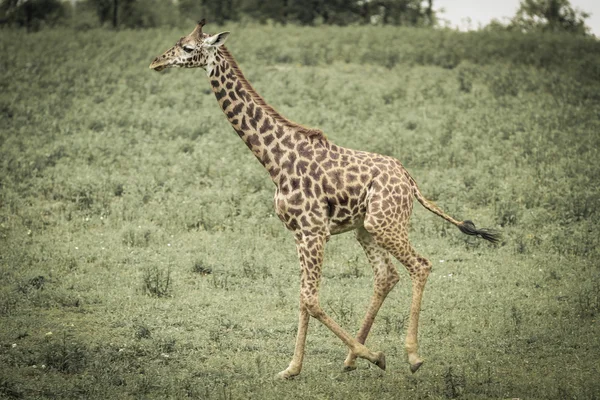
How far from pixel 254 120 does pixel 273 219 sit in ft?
19.6

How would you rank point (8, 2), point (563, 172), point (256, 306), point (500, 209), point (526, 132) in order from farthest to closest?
1. point (8, 2)
2. point (526, 132)
3. point (563, 172)
4. point (500, 209)
5. point (256, 306)

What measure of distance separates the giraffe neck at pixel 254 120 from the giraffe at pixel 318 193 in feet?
0.04

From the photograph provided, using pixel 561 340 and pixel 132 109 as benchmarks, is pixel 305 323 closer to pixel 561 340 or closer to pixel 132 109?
pixel 561 340

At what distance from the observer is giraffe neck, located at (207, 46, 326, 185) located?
27.8ft

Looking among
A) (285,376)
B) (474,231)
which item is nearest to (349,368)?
(285,376)

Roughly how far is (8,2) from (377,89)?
70.6ft

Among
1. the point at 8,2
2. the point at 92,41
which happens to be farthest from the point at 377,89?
the point at 8,2

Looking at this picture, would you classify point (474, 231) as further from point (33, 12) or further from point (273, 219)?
point (33, 12)

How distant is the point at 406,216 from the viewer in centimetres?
849

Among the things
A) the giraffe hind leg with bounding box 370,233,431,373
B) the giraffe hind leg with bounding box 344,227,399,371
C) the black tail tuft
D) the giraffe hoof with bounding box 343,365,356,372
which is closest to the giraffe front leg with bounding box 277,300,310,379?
the giraffe hoof with bounding box 343,365,356,372

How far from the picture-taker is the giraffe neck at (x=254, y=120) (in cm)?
848

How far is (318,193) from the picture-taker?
27.1 feet

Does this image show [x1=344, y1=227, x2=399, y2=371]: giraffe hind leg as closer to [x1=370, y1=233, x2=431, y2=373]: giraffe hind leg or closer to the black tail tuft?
[x1=370, y1=233, x2=431, y2=373]: giraffe hind leg

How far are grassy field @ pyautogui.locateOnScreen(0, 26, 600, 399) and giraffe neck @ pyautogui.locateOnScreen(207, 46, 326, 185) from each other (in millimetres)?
2387
